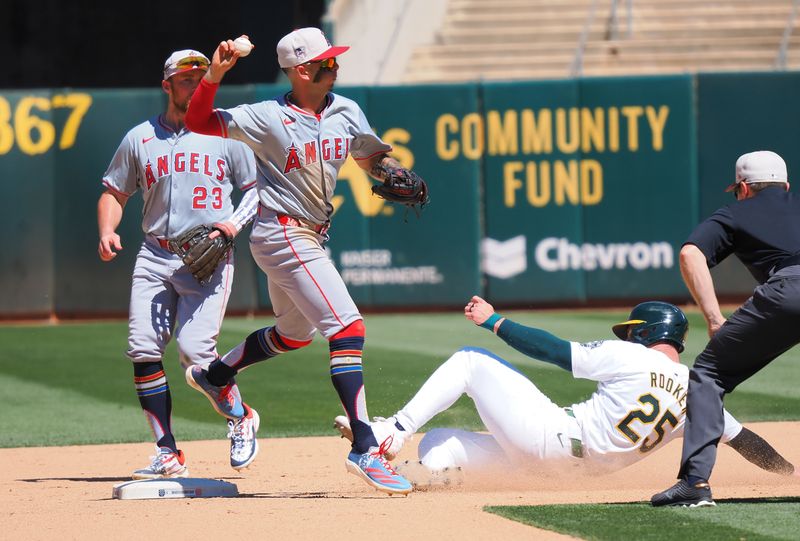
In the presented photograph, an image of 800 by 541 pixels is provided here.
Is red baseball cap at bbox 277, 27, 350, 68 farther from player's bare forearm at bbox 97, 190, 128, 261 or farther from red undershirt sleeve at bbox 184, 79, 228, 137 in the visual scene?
player's bare forearm at bbox 97, 190, 128, 261

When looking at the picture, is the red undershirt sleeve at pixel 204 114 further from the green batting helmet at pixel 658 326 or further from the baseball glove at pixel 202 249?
the green batting helmet at pixel 658 326

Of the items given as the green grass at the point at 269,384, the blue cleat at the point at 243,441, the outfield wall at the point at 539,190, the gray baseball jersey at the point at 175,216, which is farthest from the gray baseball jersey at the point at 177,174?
the outfield wall at the point at 539,190

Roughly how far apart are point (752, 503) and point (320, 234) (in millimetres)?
2294

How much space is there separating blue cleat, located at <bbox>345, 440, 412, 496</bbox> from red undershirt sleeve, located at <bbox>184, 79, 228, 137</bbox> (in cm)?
158

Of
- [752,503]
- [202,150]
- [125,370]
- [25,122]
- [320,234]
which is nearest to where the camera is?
[752,503]

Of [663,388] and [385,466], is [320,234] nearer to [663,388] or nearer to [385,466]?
[385,466]

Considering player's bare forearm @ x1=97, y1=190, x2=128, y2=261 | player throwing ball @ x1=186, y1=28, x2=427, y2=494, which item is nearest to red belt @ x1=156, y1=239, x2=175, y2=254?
player's bare forearm @ x1=97, y1=190, x2=128, y2=261

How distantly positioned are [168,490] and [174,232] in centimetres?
142

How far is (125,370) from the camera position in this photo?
1191 centimetres

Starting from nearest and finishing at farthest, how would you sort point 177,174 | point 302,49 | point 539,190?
point 302,49 → point 177,174 → point 539,190

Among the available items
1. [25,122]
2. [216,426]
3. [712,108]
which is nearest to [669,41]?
[712,108]

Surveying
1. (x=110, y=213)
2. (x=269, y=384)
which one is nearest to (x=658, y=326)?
(x=110, y=213)

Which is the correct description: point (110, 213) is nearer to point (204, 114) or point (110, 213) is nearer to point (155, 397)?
point (155, 397)

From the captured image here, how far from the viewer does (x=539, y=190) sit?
16469 mm
